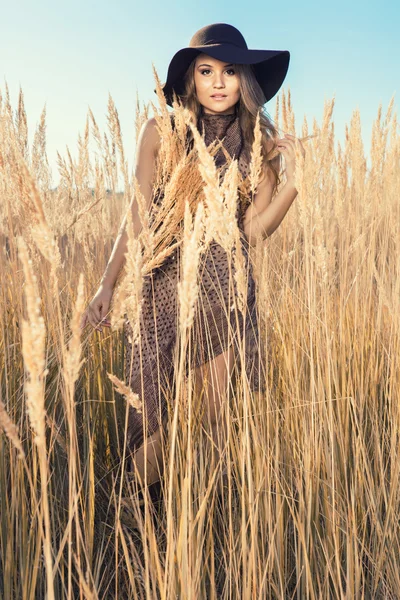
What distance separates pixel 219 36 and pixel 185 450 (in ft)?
4.50

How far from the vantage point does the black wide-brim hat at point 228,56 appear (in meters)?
1.84

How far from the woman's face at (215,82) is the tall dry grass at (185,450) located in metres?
0.49

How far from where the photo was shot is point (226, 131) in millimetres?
2008

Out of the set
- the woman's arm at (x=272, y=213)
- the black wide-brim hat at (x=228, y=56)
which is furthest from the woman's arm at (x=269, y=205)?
the black wide-brim hat at (x=228, y=56)

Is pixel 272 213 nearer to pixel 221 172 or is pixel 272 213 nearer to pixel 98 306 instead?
pixel 221 172

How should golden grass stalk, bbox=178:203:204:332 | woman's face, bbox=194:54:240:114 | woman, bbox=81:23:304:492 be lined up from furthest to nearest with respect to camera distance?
woman's face, bbox=194:54:240:114
woman, bbox=81:23:304:492
golden grass stalk, bbox=178:203:204:332

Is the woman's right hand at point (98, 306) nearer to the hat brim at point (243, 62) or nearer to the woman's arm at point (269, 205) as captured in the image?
the woman's arm at point (269, 205)

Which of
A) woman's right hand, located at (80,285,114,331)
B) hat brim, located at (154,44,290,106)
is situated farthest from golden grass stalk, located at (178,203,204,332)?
hat brim, located at (154,44,290,106)

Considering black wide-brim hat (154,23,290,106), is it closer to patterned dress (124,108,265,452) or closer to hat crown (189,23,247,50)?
hat crown (189,23,247,50)

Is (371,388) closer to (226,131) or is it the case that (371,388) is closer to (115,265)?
(115,265)

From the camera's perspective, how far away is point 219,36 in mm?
1924

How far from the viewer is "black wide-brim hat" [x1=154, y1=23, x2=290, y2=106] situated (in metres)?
1.84

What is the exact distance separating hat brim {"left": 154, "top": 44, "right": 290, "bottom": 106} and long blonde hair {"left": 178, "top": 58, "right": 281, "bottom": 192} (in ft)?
0.11

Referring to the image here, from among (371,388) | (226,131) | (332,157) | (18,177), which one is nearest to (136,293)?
(18,177)
